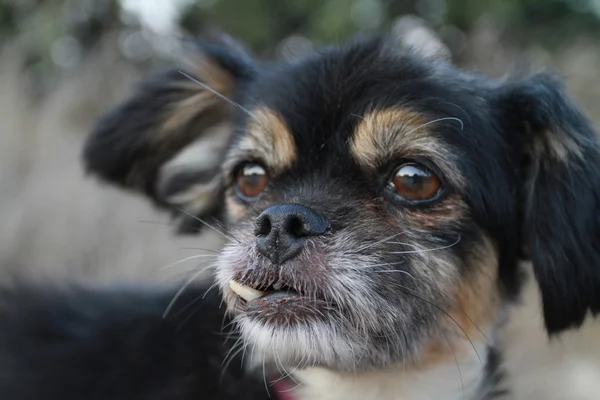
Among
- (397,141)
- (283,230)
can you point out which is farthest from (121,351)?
(397,141)

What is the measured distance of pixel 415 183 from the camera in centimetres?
233

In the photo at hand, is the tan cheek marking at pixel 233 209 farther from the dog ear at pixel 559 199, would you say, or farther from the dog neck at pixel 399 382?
the dog ear at pixel 559 199

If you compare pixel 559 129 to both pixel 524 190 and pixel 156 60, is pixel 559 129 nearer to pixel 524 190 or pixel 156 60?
pixel 524 190

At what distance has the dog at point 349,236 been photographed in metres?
2.17

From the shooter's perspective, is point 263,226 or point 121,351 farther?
point 121,351

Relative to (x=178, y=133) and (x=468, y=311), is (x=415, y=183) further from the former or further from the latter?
(x=178, y=133)

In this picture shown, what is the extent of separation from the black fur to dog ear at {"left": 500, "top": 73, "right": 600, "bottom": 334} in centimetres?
113

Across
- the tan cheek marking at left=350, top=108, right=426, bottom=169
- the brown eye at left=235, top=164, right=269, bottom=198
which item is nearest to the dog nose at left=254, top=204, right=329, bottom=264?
the tan cheek marking at left=350, top=108, right=426, bottom=169

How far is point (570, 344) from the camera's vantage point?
5.63m

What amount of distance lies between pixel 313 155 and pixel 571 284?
3.11ft

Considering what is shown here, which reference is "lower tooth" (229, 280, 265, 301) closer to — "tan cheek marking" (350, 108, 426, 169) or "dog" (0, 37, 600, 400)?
"dog" (0, 37, 600, 400)

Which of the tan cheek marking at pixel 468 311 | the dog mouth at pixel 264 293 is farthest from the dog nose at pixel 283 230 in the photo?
the tan cheek marking at pixel 468 311

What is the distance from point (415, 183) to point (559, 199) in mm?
489

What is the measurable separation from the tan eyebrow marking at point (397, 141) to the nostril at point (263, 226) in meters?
0.43
